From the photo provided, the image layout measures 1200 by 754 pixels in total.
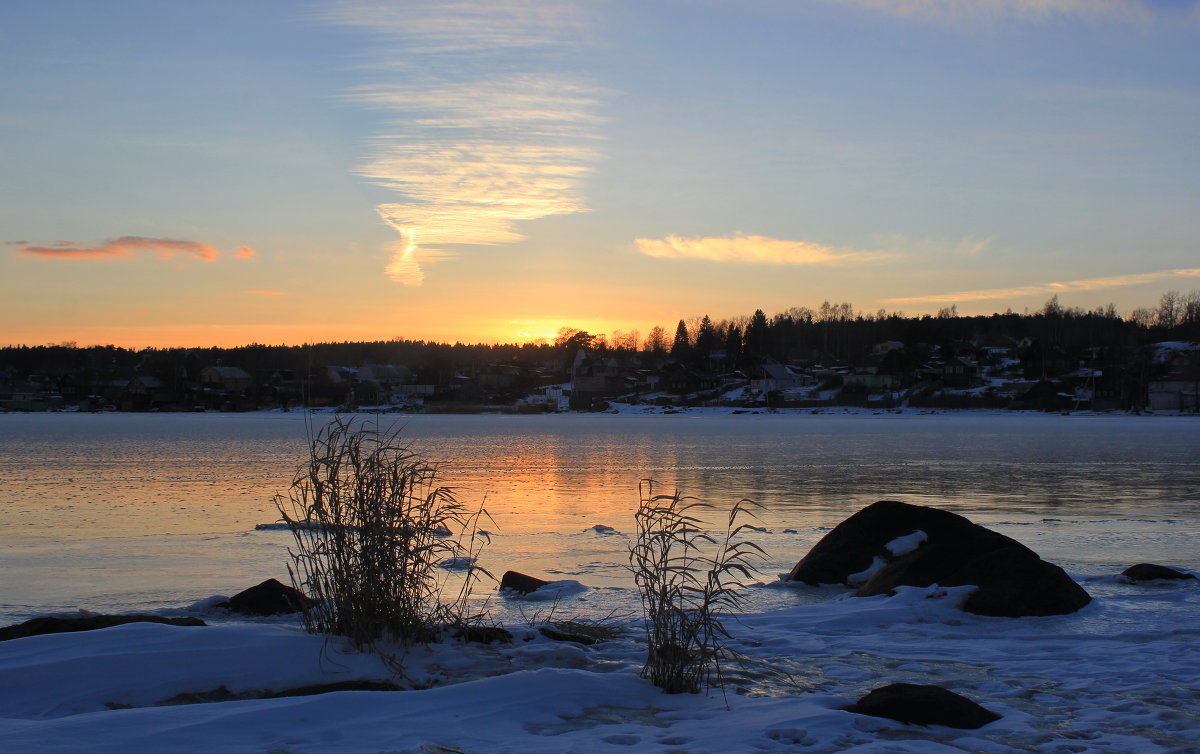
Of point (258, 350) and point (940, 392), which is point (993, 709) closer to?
point (940, 392)

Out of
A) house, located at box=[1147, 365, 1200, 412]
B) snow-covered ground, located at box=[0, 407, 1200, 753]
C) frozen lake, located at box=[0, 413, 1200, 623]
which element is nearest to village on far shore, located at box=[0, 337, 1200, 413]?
house, located at box=[1147, 365, 1200, 412]

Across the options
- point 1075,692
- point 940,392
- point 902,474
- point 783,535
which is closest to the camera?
point 1075,692

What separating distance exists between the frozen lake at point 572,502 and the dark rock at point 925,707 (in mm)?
4359

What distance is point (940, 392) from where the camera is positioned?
363ft

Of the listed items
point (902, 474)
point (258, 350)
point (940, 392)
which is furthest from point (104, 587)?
point (258, 350)

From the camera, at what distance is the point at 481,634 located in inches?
319

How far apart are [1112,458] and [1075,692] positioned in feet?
109

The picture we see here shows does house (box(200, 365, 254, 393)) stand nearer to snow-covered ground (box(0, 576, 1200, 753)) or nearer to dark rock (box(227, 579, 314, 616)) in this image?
dark rock (box(227, 579, 314, 616))

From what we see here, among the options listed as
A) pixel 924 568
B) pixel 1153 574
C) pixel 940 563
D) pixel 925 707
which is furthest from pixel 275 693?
pixel 1153 574

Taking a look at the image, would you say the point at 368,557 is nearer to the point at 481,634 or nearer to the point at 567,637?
the point at 481,634

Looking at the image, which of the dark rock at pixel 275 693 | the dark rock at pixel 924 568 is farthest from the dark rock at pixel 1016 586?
the dark rock at pixel 275 693

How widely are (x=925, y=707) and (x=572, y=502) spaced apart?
16.1 meters

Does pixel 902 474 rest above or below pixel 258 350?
below

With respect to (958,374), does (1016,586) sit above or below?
below
